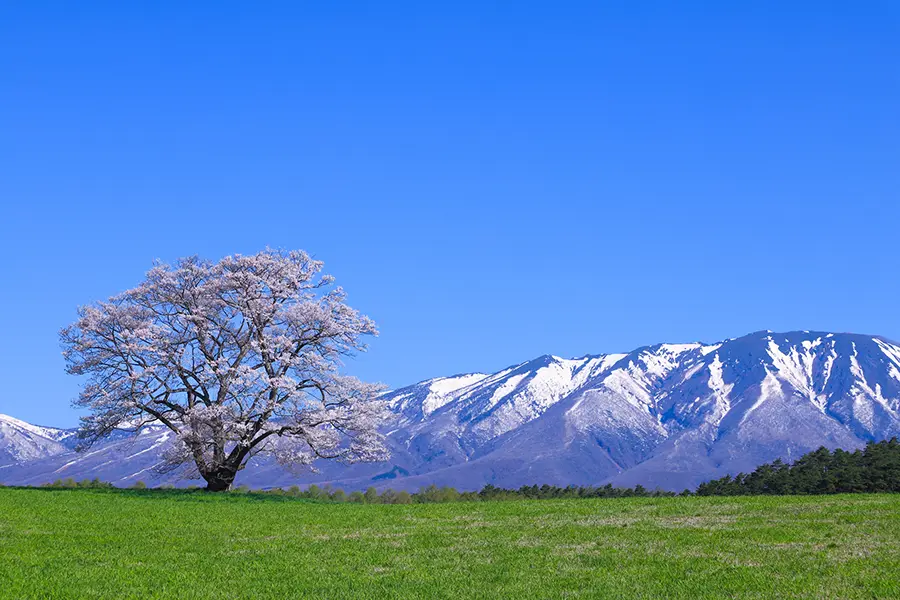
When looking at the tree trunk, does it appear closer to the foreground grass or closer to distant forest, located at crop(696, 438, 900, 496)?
the foreground grass

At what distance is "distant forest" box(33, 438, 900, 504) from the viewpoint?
188ft

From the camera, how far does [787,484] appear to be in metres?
61.3

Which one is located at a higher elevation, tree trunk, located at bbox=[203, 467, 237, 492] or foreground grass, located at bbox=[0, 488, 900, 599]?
tree trunk, located at bbox=[203, 467, 237, 492]

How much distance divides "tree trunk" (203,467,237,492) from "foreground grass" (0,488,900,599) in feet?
45.7

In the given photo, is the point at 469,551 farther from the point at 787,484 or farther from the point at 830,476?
the point at 787,484

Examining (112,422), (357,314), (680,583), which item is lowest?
(680,583)

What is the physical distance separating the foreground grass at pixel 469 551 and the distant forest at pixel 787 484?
1419 cm

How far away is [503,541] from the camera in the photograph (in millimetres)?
30484

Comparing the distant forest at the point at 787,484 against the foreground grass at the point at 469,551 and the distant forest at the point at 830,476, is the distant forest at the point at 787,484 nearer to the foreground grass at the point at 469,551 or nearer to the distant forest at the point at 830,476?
the distant forest at the point at 830,476

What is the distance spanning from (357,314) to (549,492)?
2117cm

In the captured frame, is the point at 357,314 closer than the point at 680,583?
No

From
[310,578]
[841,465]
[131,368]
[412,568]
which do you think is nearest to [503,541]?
[412,568]

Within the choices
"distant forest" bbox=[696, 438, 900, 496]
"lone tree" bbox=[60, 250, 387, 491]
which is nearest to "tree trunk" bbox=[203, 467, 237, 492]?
"lone tree" bbox=[60, 250, 387, 491]

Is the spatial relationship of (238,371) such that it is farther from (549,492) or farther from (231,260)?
(549,492)
